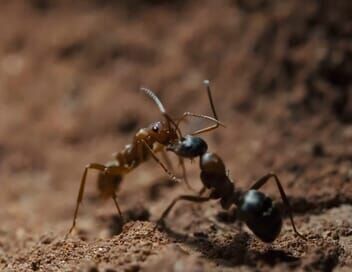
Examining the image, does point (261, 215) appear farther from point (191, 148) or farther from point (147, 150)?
point (147, 150)

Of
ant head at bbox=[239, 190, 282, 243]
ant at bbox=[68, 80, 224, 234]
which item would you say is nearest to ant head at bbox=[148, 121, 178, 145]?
ant at bbox=[68, 80, 224, 234]

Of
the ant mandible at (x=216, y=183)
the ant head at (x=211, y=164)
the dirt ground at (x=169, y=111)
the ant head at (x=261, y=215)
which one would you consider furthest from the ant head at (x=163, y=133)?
the ant head at (x=261, y=215)

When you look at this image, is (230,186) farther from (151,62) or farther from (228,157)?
(151,62)

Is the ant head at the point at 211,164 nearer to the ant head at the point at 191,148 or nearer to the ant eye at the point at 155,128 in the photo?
the ant head at the point at 191,148

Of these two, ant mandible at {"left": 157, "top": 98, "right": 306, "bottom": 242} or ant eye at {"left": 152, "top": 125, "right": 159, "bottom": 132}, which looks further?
ant eye at {"left": 152, "top": 125, "right": 159, "bottom": 132}

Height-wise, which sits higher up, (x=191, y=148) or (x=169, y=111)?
(x=169, y=111)

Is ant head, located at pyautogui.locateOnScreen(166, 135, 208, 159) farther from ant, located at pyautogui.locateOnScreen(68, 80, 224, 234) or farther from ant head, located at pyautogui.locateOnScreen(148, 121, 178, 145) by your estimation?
ant head, located at pyautogui.locateOnScreen(148, 121, 178, 145)

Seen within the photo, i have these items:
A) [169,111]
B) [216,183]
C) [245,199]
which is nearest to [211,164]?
[216,183]

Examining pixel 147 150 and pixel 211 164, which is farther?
pixel 147 150
